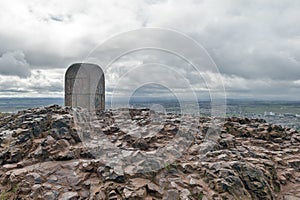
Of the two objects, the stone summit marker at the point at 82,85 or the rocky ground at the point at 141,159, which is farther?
the stone summit marker at the point at 82,85

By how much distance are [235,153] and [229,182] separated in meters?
2.60

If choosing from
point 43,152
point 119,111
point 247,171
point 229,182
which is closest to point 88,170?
point 43,152

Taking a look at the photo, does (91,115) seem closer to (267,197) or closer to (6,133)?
(6,133)

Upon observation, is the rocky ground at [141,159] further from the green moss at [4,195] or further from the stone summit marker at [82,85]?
A: the stone summit marker at [82,85]

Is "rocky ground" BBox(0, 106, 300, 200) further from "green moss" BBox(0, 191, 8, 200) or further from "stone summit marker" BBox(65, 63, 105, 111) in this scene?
"stone summit marker" BBox(65, 63, 105, 111)

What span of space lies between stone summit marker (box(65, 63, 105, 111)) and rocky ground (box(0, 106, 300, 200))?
10.0ft

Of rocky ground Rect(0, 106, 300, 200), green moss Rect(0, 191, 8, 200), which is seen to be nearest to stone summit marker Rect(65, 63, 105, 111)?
rocky ground Rect(0, 106, 300, 200)

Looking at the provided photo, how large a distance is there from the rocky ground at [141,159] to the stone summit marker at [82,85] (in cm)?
305

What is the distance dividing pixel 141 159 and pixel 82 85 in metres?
9.90

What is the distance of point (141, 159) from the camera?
33.9 ft

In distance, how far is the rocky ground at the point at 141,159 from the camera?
917cm

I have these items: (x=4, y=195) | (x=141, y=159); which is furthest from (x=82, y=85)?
(x=4, y=195)

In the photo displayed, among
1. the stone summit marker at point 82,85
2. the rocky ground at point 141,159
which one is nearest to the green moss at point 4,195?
the rocky ground at point 141,159

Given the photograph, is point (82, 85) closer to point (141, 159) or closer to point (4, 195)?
point (141, 159)
